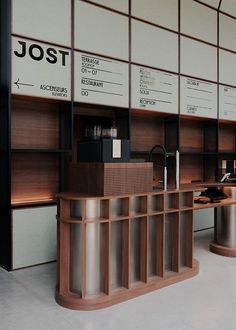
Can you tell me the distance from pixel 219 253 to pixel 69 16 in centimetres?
375

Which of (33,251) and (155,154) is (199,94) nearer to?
(155,154)

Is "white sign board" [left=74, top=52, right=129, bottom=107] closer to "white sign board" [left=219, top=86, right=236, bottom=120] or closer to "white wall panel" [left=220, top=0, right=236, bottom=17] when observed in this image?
"white sign board" [left=219, top=86, right=236, bottom=120]

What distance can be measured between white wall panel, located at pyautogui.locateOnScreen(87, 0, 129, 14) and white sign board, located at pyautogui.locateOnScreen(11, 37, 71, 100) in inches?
37.4

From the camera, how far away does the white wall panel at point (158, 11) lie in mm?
5066

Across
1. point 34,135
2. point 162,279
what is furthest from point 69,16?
point 162,279

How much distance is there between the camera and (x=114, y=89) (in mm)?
4812

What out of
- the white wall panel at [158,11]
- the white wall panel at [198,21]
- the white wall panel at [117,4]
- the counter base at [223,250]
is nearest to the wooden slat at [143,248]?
the counter base at [223,250]

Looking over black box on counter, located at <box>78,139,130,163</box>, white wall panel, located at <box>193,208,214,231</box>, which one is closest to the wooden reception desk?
black box on counter, located at <box>78,139,130,163</box>

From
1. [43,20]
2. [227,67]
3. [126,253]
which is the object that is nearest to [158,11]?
[227,67]

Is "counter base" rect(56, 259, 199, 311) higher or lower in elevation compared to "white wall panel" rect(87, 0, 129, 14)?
lower

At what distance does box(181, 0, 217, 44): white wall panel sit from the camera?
226 inches

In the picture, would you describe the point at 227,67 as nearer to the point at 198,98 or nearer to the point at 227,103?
the point at 227,103

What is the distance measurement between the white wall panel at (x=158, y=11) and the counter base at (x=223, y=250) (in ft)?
11.6

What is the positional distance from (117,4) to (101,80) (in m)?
1.16
